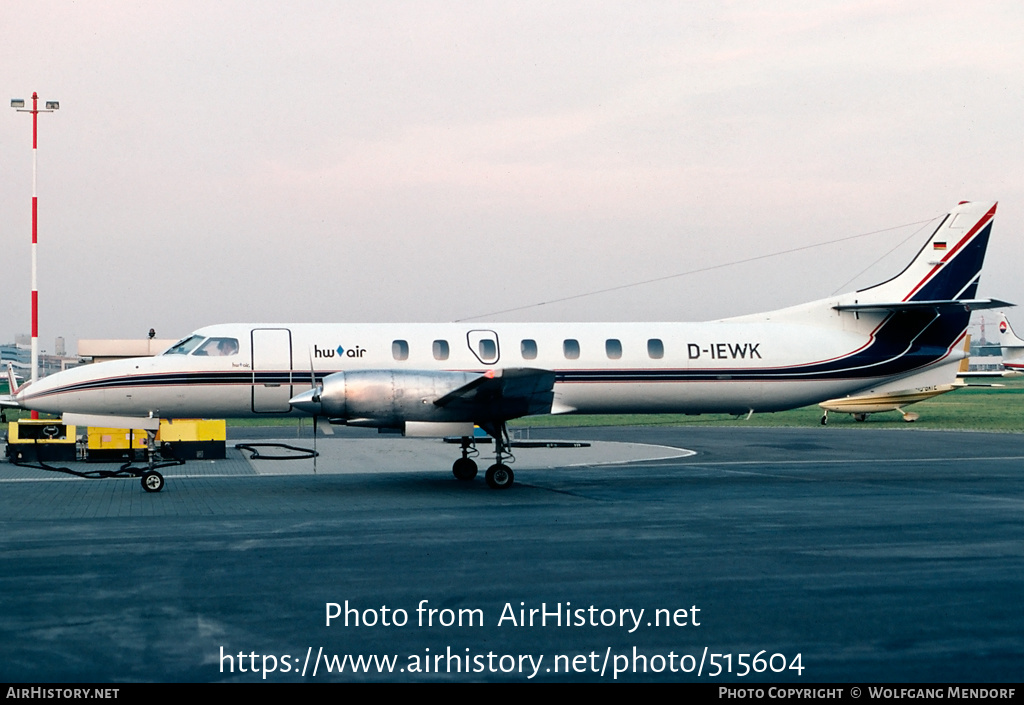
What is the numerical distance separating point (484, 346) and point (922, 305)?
32.6 ft

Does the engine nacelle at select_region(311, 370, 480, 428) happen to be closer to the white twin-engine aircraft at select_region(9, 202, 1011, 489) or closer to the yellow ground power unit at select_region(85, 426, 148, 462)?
the white twin-engine aircraft at select_region(9, 202, 1011, 489)

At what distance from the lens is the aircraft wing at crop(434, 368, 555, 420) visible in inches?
658

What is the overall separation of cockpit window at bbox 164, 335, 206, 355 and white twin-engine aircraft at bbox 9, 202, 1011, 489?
0.10ft

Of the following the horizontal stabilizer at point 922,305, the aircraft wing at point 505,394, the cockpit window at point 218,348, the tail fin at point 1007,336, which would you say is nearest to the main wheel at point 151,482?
the cockpit window at point 218,348

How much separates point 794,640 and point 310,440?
84.0ft

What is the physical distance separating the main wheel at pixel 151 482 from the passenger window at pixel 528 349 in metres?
7.71

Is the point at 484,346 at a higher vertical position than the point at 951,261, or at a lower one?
lower

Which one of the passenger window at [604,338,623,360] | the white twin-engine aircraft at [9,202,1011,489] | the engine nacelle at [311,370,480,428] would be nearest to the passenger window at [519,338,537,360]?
the white twin-engine aircraft at [9,202,1011,489]

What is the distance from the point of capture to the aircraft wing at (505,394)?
1670 cm

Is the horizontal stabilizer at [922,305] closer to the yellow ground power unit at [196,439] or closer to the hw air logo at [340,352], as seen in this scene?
the hw air logo at [340,352]

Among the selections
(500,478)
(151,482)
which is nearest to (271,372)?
(151,482)

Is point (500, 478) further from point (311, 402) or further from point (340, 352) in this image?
point (340, 352)

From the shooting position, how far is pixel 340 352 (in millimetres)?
19531
